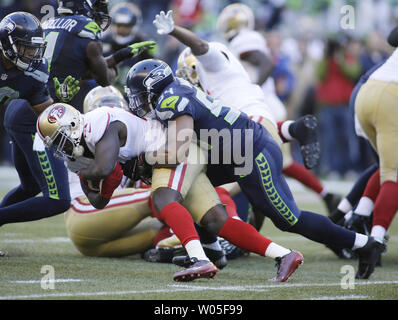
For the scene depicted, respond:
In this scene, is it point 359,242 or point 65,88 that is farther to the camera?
point 65,88

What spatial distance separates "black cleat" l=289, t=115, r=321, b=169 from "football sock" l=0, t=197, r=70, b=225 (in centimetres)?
189

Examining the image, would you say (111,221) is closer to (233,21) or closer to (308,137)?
(308,137)

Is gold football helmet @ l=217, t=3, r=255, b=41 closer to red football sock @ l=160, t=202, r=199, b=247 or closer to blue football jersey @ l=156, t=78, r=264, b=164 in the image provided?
blue football jersey @ l=156, t=78, r=264, b=164

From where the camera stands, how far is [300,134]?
621cm

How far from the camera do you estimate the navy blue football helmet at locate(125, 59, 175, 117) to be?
186 inches

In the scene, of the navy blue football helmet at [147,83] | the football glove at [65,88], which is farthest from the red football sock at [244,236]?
the football glove at [65,88]

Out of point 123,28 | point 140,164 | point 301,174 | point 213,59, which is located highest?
point 213,59

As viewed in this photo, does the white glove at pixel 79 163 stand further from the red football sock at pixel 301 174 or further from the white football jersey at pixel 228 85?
the red football sock at pixel 301 174

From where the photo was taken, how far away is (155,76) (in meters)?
4.72

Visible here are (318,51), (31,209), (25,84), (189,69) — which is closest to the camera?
(25,84)

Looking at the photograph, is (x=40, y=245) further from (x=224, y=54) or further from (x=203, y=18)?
(x=203, y=18)

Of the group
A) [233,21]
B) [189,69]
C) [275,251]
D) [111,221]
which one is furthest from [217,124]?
[233,21]

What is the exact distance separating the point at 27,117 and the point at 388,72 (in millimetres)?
2523

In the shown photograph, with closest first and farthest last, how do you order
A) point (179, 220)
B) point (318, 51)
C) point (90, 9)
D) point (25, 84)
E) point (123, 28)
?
point (179, 220)
point (25, 84)
point (90, 9)
point (123, 28)
point (318, 51)
